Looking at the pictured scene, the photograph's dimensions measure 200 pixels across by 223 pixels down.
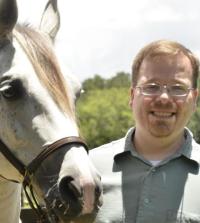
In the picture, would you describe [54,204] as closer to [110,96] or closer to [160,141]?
[160,141]

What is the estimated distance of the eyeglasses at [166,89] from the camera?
10.6 ft

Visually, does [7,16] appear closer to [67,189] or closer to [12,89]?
[12,89]

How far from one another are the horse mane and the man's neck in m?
0.47

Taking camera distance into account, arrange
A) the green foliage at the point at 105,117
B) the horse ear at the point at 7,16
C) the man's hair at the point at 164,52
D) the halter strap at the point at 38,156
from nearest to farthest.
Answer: the halter strap at the point at 38,156 → the man's hair at the point at 164,52 → the horse ear at the point at 7,16 → the green foliage at the point at 105,117

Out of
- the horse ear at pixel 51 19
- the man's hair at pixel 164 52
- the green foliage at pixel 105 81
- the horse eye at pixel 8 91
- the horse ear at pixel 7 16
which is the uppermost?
the horse ear at pixel 7 16

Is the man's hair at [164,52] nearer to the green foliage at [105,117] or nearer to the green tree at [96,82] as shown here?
the green foliage at [105,117]

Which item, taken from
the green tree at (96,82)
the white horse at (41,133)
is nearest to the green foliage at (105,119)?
the green tree at (96,82)

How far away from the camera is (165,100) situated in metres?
3.23

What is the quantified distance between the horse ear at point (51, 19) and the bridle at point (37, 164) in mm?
1194

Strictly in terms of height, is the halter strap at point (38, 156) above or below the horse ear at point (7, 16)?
below

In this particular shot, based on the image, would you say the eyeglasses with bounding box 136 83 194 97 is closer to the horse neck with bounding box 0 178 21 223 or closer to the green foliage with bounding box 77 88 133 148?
the horse neck with bounding box 0 178 21 223

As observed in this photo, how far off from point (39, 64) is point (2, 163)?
0.68 m

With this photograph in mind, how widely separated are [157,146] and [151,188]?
286 mm

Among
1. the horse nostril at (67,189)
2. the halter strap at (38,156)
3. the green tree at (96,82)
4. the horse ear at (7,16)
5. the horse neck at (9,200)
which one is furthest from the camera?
the green tree at (96,82)
